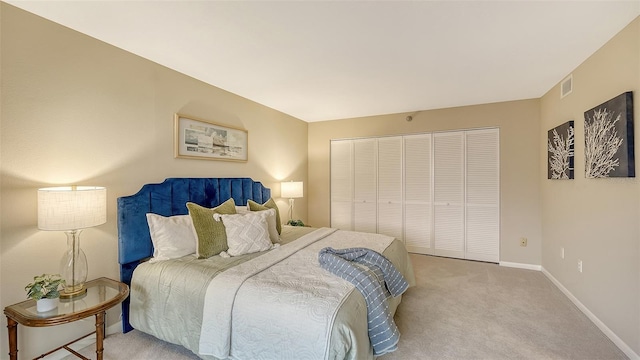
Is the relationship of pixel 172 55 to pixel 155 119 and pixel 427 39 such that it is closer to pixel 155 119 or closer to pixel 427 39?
pixel 155 119

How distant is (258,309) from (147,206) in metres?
1.51

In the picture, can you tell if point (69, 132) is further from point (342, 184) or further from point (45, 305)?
point (342, 184)

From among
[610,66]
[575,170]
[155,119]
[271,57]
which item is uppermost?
Answer: [271,57]

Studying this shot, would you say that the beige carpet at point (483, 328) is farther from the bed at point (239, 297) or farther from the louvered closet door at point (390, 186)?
the louvered closet door at point (390, 186)

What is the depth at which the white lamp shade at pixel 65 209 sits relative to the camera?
1643 millimetres

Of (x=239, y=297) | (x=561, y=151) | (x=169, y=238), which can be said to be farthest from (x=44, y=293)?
(x=561, y=151)

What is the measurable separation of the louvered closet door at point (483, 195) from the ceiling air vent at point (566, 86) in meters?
0.99

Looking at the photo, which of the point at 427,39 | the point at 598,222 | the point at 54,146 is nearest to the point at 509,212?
the point at 598,222

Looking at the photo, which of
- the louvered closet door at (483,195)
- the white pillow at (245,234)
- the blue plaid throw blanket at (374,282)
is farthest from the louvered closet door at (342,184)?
the blue plaid throw blanket at (374,282)

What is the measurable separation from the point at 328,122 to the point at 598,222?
153 inches

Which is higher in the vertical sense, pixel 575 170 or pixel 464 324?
pixel 575 170

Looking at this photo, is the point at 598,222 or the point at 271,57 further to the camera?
the point at 271,57

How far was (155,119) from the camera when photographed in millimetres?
2588

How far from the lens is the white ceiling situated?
1.78 m
